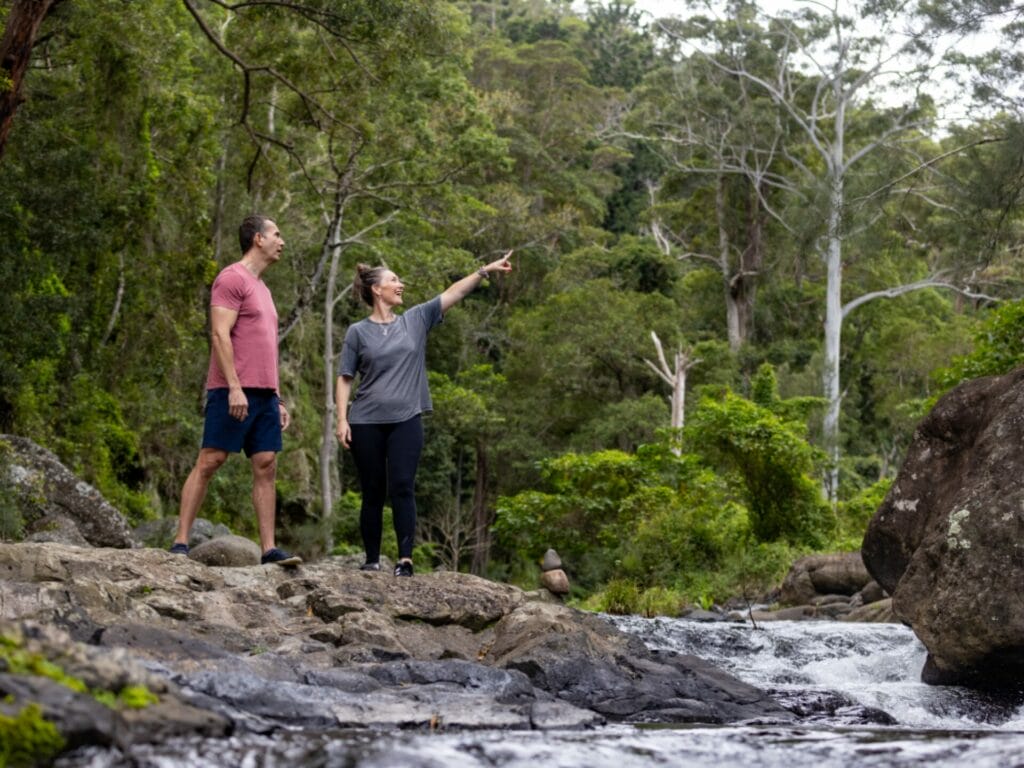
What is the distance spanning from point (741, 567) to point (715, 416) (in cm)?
244

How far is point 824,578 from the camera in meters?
15.5

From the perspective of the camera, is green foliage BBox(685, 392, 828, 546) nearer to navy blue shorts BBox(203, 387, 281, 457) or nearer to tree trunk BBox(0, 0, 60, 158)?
tree trunk BBox(0, 0, 60, 158)

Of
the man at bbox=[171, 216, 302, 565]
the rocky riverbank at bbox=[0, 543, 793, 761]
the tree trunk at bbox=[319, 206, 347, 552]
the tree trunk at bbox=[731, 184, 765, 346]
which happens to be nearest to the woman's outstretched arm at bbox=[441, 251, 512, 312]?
the man at bbox=[171, 216, 302, 565]

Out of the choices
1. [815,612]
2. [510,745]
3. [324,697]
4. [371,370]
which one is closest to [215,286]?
[371,370]

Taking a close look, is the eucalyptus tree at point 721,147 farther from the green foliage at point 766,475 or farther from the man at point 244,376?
the man at point 244,376

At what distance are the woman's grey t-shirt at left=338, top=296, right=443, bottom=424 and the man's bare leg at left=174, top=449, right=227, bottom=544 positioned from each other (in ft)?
2.71

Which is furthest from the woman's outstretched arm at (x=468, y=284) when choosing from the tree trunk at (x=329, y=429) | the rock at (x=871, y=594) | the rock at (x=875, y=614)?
the tree trunk at (x=329, y=429)

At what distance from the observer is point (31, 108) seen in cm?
1750

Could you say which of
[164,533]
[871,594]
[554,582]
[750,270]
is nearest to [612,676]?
[554,582]

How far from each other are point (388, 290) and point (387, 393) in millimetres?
614

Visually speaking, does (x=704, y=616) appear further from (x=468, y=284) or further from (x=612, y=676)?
(x=612, y=676)

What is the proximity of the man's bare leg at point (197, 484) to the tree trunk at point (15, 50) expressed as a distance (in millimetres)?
4425

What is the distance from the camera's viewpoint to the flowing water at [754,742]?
12.2ft

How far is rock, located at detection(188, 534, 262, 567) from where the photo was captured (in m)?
9.08
